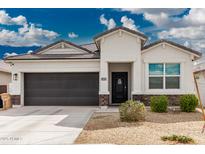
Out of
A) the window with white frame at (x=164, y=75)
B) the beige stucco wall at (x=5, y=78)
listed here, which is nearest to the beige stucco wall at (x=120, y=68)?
the window with white frame at (x=164, y=75)

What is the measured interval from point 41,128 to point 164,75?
29.8ft

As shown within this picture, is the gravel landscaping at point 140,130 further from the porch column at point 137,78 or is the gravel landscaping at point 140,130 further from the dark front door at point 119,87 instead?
the dark front door at point 119,87

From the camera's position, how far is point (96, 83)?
18359 mm

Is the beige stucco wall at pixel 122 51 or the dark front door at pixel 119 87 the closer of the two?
the beige stucco wall at pixel 122 51

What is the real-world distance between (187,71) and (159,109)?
3.97 meters

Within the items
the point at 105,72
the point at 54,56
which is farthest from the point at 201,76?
the point at 54,56

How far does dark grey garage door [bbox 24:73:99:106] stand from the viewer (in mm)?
18359

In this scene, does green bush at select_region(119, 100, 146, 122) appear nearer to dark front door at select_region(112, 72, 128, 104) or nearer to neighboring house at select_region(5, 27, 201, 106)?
neighboring house at select_region(5, 27, 201, 106)

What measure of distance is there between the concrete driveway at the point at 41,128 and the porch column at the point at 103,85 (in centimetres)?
307

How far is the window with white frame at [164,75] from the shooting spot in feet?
57.1

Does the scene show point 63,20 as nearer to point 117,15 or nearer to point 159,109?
point 117,15

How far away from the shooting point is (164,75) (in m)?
17.4

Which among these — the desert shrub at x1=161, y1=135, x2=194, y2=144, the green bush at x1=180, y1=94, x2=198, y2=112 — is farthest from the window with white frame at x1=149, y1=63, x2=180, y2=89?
the desert shrub at x1=161, y1=135, x2=194, y2=144
